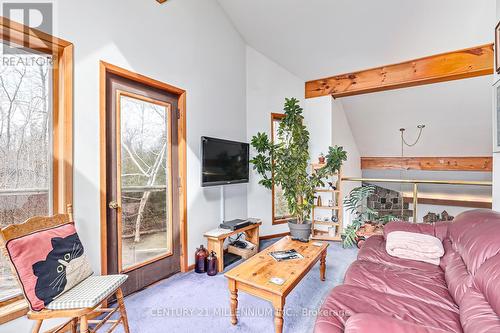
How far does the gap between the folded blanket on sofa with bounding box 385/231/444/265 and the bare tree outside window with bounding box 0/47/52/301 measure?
2.86 m

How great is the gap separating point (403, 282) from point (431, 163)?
4221 millimetres

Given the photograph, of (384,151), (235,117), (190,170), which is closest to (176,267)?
(190,170)

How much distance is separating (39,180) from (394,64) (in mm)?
4498

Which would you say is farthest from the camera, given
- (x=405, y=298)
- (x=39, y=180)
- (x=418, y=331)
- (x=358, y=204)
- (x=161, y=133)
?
(x=358, y=204)

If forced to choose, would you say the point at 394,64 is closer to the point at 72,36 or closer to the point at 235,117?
the point at 235,117

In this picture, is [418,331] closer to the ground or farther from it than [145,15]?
closer to the ground

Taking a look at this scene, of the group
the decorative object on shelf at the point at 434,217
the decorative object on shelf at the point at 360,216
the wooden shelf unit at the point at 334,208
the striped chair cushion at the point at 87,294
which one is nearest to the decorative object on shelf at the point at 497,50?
the decorative object on shelf at the point at 360,216

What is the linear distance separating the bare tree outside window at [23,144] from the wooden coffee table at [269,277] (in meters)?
1.51

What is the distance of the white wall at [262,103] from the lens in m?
3.99

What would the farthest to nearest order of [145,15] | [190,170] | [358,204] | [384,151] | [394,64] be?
[384,151] < [358,204] < [394,64] < [190,170] < [145,15]

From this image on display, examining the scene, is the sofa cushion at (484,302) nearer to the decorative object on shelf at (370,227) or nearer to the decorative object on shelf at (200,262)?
the decorative object on shelf at (200,262)

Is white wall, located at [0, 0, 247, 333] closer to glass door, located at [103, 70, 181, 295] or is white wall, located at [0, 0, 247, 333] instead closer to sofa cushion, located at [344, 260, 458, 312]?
glass door, located at [103, 70, 181, 295]

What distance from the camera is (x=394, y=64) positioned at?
11.8ft

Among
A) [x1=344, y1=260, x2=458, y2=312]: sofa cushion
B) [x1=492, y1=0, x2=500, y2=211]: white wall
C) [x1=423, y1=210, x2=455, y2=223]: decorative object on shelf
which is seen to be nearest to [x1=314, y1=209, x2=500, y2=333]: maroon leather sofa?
[x1=344, y1=260, x2=458, y2=312]: sofa cushion
